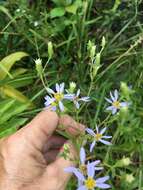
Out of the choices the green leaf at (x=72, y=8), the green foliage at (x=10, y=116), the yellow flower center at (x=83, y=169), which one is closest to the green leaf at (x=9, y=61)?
the green foliage at (x=10, y=116)

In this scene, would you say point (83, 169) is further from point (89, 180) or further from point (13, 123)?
point (13, 123)

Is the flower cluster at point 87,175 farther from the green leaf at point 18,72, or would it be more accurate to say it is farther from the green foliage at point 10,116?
the green leaf at point 18,72

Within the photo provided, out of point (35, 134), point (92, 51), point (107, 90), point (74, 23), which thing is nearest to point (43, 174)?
point (35, 134)

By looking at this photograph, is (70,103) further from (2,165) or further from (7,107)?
(2,165)

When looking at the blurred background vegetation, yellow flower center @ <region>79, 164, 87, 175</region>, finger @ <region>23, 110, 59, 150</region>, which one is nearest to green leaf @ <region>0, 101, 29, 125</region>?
the blurred background vegetation

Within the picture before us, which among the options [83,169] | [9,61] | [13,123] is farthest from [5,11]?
[83,169]

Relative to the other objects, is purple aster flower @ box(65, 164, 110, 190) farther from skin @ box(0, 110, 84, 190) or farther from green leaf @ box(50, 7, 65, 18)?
green leaf @ box(50, 7, 65, 18)
